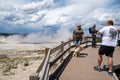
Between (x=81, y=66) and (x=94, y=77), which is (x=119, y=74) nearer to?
(x=81, y=66)

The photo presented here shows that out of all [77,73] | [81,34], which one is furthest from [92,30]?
[77,73]

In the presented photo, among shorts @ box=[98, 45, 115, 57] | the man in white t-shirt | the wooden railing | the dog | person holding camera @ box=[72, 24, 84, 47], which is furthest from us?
person holding camera @ box=[72, 24, 84, 47]

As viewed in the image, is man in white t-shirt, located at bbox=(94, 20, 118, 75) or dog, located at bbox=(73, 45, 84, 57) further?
dog, located at bbox=(73, 45, 84, 57)

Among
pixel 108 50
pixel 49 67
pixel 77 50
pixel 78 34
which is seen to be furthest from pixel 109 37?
pixel 78 34

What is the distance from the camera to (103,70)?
11.1 metres

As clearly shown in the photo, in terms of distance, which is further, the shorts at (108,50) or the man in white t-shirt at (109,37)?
the shorts at (108,50)

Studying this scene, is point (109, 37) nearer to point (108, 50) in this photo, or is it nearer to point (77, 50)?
point (108, 50)

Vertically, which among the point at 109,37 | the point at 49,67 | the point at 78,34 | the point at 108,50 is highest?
the point at 109,37

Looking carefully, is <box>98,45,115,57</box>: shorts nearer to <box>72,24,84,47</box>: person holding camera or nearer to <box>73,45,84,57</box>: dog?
<box>73,45,84,57</box>: dog

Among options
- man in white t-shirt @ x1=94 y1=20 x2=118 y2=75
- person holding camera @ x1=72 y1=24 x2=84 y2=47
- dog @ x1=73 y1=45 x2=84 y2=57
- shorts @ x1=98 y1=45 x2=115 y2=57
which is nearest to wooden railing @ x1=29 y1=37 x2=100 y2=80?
shorts @ x1=98 y1=45 x2=115 y2=57

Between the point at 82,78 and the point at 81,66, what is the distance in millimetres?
2697

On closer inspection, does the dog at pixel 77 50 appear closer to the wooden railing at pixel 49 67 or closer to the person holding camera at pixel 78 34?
the person holding camera at pixel 78 34

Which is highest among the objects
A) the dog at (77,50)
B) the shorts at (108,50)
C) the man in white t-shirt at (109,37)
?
the man in white t-shirt at (109,37)

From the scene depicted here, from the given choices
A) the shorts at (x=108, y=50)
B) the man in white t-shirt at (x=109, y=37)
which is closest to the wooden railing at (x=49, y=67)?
the shorts at (x=108, y=50)
